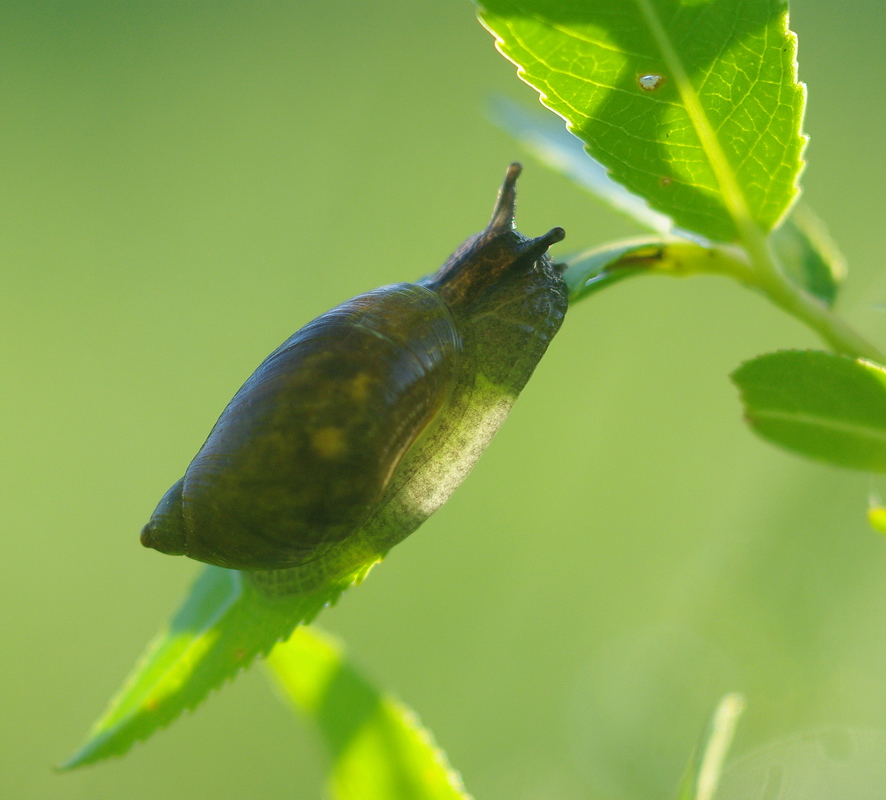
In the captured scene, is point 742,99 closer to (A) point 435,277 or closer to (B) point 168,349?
(A) point 435,277

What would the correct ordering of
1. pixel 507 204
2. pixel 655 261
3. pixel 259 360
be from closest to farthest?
pixel 655 261, pixel 507 204, pixel 259 360

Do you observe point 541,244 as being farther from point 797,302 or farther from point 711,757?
point 711,757

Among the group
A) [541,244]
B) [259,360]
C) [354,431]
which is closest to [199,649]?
[354,431]

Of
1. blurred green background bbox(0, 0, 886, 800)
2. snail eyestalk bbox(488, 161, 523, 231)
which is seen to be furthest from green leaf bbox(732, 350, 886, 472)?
blurred green background bbox(0, 0, 886, 800)

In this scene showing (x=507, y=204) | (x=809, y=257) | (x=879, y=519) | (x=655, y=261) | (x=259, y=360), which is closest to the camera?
(x=879, y=519)

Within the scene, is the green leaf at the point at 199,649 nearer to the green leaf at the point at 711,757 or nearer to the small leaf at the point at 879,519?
the green leaf at the point at 711,757

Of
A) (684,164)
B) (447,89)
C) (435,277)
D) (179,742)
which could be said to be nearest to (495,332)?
(435,277)
